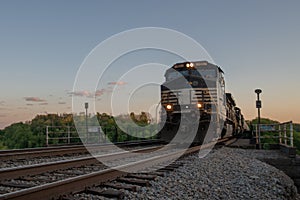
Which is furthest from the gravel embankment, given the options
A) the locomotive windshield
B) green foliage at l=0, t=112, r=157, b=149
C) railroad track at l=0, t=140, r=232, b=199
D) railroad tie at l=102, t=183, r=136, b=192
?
green foliage at l=0, t=112, r=157, b=149

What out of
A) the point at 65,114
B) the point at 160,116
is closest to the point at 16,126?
the point at 65,114

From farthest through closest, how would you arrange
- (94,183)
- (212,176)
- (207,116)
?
(207,116), (212,176), (94,183)

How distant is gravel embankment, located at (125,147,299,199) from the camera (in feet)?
13.7

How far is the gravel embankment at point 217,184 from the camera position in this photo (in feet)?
13.7

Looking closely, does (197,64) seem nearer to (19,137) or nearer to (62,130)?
(62,130)

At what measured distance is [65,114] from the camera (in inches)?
818

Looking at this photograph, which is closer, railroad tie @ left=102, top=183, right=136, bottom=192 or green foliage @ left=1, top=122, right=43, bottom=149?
railroad tie @ left=102, top=183, right=136, bottom=192

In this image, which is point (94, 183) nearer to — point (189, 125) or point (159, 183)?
point (159, 183)

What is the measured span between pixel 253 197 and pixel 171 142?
25.4 feet

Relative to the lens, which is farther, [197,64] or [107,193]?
[197,64]

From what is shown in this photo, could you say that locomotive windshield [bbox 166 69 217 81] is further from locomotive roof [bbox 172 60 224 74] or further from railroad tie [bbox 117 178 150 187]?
railroad tie [bbox 117 178 150 187]

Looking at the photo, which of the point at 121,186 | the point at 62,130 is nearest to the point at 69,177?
the point at 121,186

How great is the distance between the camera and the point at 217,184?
16.3ft

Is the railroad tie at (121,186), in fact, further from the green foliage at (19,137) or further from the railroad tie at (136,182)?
the green foliage at (19,137)
